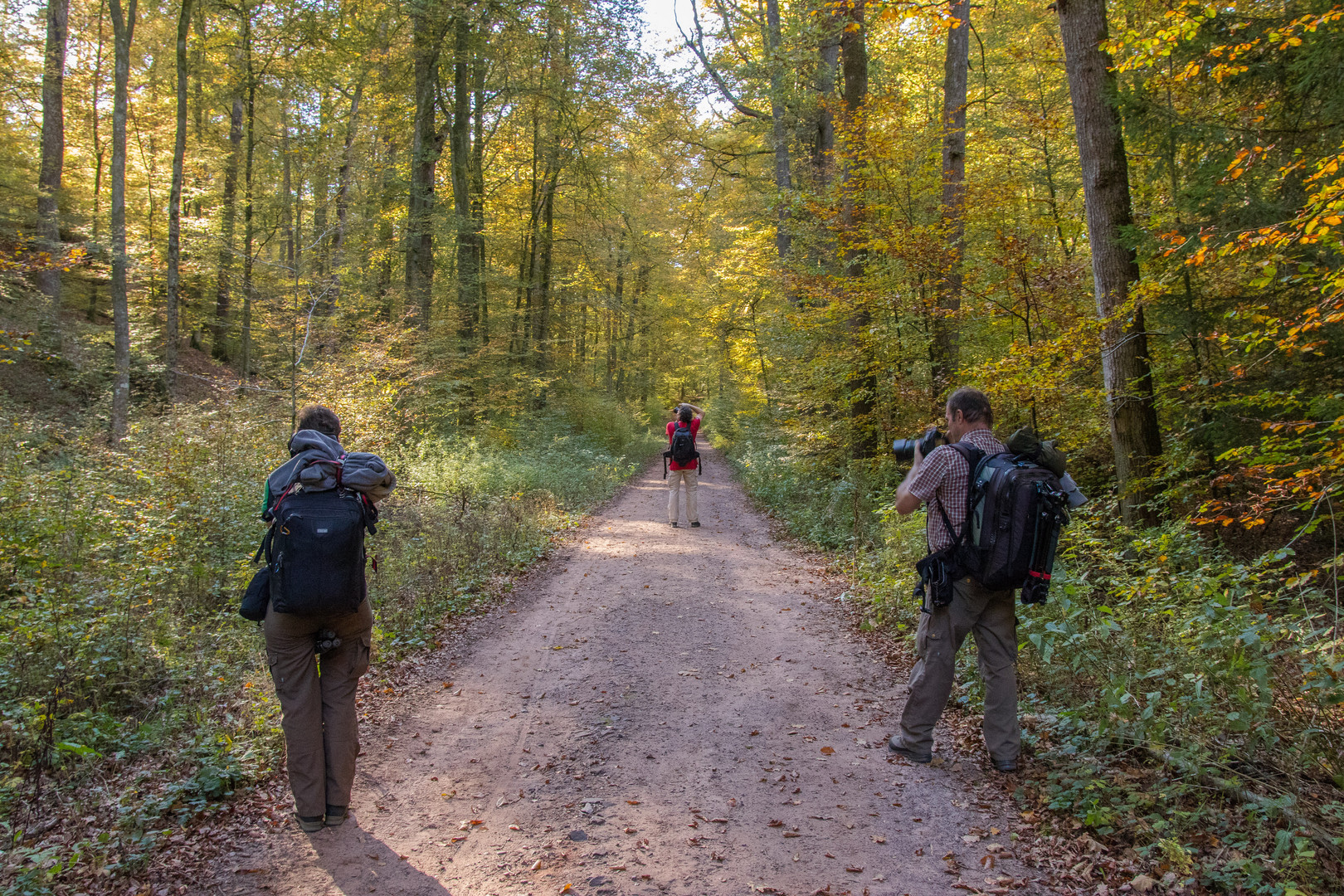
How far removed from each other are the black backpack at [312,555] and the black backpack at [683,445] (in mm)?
8599

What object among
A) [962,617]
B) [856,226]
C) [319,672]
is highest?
[856,226]

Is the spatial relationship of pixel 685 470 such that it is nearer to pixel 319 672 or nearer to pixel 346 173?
pixel 319 672

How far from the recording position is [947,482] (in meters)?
3.89

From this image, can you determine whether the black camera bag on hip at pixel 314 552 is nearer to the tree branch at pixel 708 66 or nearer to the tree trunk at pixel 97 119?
the tree branch at pixel 708 66

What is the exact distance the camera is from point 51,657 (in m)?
4.79

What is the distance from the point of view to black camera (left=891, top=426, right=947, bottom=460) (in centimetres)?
415

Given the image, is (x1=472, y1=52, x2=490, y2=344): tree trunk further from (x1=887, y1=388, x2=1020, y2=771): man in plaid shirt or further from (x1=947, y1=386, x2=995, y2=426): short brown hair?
(x1=887, y1=388, x2=1020, y2=771): man in plaid shirt

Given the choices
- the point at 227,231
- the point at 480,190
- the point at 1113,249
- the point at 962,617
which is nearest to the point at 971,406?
the point at 962,617

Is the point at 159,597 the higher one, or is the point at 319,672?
the point at 319,672

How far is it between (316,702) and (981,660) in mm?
3648

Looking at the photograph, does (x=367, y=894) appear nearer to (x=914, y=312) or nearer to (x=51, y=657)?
(x=51, y=657)

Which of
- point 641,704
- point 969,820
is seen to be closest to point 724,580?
point 641,704

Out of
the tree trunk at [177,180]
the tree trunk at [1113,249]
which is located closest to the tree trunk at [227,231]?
the tree trunk at [177,180]

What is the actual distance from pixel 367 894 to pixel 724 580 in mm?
6093
